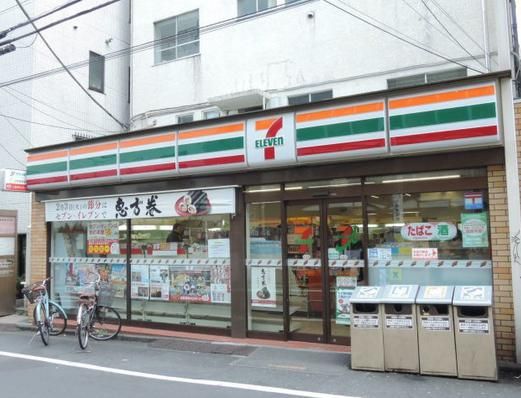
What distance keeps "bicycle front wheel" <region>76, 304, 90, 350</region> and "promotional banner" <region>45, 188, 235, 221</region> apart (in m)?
2.22

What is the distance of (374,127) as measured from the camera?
7.80 m

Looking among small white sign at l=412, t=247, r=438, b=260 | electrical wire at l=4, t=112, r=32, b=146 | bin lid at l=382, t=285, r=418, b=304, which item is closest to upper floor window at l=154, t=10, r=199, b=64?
electrical wire at l=4, t=112, r=32, b=146

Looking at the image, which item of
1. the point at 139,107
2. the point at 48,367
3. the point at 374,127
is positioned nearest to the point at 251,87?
the point at 139,107

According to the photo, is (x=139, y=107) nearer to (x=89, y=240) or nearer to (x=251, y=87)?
(x=251, y=87)

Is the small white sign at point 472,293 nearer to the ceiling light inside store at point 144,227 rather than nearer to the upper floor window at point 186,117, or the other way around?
the ceiling light inside store at point 144,227

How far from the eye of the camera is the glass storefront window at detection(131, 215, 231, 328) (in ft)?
32.1

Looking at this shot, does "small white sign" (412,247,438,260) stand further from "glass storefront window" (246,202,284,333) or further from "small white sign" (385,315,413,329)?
"glass storefront window" (246,202,284,333)

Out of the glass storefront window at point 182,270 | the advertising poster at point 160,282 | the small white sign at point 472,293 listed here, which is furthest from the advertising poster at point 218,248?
the small white sign at point 472,293

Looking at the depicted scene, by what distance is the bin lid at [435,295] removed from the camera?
6742 millimetres

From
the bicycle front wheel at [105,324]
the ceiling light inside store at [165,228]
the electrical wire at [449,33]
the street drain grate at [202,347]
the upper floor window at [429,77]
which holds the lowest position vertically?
the street drain grate at [202,347]

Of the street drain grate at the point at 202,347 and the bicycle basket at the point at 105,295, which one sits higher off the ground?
the bicycle basket at the point at 105,295

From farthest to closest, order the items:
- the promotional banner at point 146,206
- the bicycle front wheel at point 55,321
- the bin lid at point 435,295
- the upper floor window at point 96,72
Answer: the upper floor window at point 96,72
the bicycle front wheel at point 55,321
the promotional banner at point 146,206
the bin lid at point 435,295

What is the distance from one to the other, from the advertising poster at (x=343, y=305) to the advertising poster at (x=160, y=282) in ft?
12.4

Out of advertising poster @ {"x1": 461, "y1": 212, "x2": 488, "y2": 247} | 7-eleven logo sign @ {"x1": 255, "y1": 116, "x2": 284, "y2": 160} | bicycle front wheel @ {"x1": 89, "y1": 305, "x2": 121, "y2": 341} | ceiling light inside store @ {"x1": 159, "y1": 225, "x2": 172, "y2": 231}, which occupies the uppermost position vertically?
7-eleven logo sign @ {"x1": 255, "y1": 116, "x2": 284, "y2": 160}
